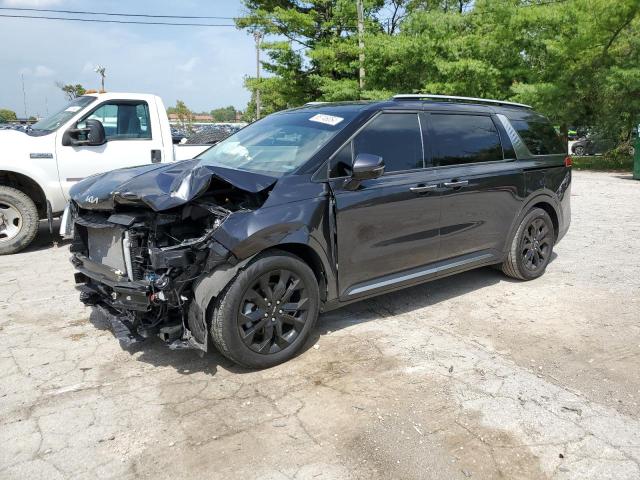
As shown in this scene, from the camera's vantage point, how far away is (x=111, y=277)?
11.8 feet

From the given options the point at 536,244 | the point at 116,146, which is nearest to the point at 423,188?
the point at 536,244

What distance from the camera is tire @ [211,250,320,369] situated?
337 cm

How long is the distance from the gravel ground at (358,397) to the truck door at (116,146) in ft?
8.00

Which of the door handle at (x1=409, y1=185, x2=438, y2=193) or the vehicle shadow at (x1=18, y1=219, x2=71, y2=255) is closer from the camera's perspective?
the door handle at (x1=409, y1=185, x2=438, y2=193)

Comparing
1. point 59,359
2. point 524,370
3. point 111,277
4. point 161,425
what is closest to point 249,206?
point 111,277

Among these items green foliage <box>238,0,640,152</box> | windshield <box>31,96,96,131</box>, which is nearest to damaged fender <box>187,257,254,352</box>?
windshield <box>31,96,96,131</box>

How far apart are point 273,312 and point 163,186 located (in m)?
1.11

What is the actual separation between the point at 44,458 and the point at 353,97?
20858 mm

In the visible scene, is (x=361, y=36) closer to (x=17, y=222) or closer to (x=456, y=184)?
(x=17, y=222)

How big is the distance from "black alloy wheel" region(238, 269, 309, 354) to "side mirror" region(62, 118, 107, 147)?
4.58 m

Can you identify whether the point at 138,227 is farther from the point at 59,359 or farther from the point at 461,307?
the point at 461,307

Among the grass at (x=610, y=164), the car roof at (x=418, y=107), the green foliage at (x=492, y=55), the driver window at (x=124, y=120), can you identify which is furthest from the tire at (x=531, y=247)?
the grass at (x=610, y=164)

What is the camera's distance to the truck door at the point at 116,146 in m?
7.05

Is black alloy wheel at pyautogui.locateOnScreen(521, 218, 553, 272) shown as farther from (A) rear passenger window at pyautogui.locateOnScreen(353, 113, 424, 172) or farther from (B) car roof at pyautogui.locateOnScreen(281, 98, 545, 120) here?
(A) rear passenger window at pyautogui.locateOnScreen(353, 113, 424, 172)
